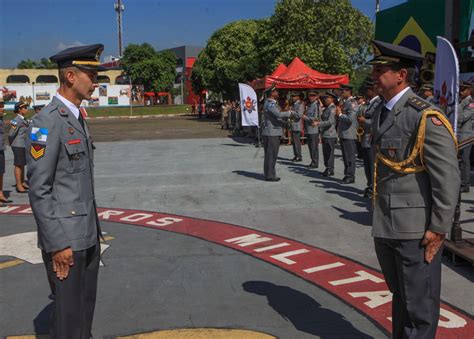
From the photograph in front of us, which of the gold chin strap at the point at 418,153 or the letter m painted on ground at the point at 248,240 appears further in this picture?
the letter m painted on ground at the point at 248,240

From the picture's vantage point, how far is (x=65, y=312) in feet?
9.07

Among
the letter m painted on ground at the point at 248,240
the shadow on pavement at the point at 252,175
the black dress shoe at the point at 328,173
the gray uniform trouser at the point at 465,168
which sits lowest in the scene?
the letter m painted on ground at the point at 248,240

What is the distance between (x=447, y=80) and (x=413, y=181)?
243 cm

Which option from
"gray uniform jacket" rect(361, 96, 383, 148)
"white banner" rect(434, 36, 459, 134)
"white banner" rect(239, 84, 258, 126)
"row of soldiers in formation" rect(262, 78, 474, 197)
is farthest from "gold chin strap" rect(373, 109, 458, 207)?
"white banner" rect(239, 84, 258, 126)

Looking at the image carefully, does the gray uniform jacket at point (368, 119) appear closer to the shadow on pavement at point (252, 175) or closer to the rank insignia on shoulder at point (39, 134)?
the shadow on pavement at point (252, 175)

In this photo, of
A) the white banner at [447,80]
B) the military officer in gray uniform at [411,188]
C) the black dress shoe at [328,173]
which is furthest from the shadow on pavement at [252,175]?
the military officer in gray uniform at [411,188]

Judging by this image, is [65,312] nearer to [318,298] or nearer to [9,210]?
[318,298]

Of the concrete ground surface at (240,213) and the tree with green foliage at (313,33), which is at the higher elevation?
the tree with green foliage at (313,33)

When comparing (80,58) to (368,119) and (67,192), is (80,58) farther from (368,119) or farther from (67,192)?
(368,119)

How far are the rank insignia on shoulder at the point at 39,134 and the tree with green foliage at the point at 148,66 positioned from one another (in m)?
72.8

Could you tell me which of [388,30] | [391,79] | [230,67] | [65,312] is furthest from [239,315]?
[230,67]

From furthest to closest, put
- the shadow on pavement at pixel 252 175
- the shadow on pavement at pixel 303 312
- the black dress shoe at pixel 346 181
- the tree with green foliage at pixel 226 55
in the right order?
the tree with green foliage at pixel 226 55, the shadow on pavement at pixel 252 175, the black dress shoe at pixel 346 181, the shadow on pavement at pixel 303 312

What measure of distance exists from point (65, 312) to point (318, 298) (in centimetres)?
225

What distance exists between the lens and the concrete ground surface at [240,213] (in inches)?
163
